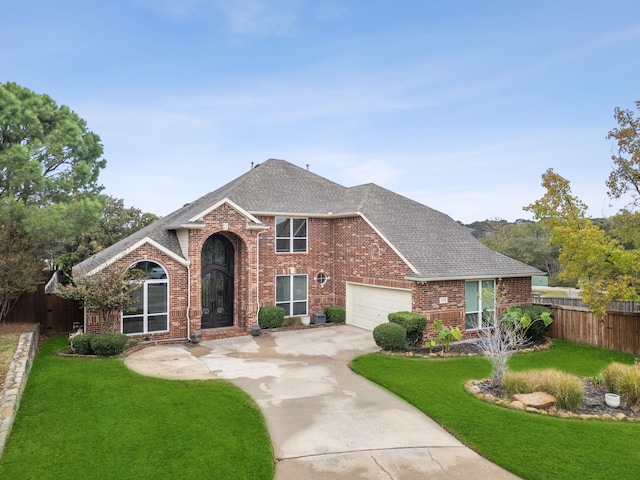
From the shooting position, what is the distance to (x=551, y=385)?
9.34 metres

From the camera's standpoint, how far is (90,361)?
1252 centimetres

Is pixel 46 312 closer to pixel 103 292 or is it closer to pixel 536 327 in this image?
pixel 103 292

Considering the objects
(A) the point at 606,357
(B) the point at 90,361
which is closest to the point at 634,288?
(A) the point at 606,357

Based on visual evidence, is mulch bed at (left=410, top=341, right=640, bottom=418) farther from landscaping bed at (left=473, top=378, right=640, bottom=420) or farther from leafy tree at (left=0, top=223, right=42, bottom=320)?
leafy tree at (left=0, top=223, right=42, bottom=320)

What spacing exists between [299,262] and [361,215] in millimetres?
3613

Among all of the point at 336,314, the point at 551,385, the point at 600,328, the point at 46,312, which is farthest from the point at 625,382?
the point at 46,312

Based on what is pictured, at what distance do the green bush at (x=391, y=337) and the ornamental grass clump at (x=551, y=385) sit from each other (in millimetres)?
4438

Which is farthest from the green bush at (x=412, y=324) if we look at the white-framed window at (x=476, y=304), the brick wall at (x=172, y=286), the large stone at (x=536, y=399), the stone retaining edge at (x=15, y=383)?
the stone retaining edge at (x=15, y=383)

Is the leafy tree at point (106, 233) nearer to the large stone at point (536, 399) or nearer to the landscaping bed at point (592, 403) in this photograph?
the landscaping bed at point (592, 403)

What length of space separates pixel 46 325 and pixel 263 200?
32.9 feet

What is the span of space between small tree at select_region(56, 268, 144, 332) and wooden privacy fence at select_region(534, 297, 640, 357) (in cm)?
1604

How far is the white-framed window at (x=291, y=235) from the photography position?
19.2m

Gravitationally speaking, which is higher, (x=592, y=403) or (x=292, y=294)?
(x=292, y=294)

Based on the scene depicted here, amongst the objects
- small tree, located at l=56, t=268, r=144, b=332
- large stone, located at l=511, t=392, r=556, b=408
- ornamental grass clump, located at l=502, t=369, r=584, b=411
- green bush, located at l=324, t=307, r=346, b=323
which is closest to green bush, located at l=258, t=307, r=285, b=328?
green bush, located at l=324, t=307, r=346, b=323
